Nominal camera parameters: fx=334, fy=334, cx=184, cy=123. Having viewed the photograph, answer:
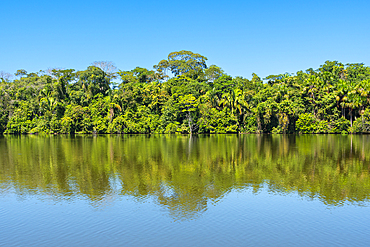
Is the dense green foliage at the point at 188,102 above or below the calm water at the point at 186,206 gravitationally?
above

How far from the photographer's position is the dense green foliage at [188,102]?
75.8 m

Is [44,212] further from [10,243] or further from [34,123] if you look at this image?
[34,123]

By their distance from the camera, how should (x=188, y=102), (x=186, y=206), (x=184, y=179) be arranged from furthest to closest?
1. (x=188, y=102)
2. (x=184, y=179)
3. (x=186, y=206)

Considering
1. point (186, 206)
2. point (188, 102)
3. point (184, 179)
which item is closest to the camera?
point (186, 206)

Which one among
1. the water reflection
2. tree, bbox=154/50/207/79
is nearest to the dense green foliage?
tree, bbox=154/50/207/79

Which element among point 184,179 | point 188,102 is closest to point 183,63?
point 188,102

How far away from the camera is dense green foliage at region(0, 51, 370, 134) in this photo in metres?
75.8

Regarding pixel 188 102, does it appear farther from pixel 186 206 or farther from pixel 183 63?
pixel 186 206

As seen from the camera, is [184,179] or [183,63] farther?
[183,63]

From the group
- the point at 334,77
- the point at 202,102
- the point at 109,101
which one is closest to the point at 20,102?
the point at 109,101

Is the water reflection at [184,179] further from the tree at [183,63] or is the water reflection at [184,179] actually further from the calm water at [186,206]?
the tree at [183,63]

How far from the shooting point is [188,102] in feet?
257

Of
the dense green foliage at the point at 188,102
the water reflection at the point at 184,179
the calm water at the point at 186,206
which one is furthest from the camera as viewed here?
the dense green foliage at the point at 188,102

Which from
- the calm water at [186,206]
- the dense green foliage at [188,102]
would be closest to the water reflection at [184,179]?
the calm water at [186,206]
